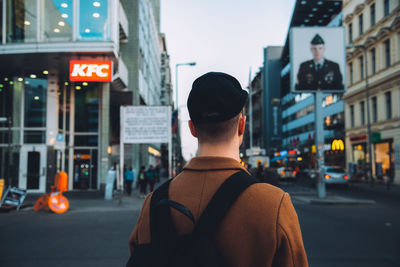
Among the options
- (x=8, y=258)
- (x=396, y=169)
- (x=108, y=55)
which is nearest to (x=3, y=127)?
(x=108, y=55)

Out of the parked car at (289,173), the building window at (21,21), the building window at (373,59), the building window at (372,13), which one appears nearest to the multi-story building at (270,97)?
the parked car at (289,173)

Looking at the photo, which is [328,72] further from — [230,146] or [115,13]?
[230,146]

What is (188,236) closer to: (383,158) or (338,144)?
(338,144)

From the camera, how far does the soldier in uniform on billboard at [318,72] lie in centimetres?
1864

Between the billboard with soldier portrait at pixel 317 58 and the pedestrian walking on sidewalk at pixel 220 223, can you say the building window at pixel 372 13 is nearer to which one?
the billboard with soldier portrait at pixel 317 58

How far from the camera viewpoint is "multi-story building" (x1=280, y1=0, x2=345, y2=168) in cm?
4074

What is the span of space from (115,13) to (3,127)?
930cm

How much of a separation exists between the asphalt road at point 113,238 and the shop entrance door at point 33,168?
7.81 m

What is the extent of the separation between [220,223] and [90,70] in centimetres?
1915

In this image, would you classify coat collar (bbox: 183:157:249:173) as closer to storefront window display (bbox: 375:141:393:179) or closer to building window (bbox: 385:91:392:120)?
storefront window display (bbox: 375:141:393:179)

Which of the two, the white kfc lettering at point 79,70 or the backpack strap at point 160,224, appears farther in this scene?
the white kfc lettering at point 79,70

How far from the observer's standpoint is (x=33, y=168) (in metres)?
20.7

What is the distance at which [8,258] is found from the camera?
21.3 feet

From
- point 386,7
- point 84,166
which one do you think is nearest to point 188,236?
point 84,166
